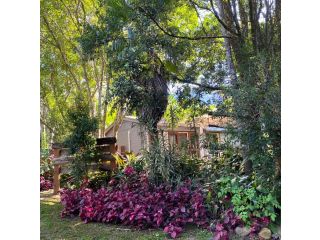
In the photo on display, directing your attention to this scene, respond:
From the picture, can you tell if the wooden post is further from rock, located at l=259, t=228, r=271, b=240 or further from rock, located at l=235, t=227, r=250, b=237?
rock, located at l=259, t=228, r=271, b=240

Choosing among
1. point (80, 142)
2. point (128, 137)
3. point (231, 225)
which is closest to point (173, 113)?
point (80, 142)

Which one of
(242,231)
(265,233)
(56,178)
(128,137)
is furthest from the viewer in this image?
(128,137)

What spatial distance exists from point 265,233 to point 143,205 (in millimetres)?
1626

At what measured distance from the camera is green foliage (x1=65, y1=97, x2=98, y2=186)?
5.73 m

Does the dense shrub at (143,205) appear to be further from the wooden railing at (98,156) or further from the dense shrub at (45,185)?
the dense shrub at (45,185)

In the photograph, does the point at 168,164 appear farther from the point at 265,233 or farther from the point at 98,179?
the point at 265,233

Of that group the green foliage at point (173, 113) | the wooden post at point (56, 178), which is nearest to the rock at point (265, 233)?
the green foliage at point (173, 113)

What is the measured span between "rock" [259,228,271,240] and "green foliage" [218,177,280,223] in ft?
0.46

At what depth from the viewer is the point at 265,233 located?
3.32m

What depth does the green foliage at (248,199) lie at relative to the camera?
3.41 meters

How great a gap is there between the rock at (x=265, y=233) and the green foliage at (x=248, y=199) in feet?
0.46

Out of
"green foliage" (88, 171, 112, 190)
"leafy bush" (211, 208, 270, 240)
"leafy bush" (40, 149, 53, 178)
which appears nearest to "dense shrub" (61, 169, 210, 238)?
"leafy bush" (211, 208, 270, 240)
